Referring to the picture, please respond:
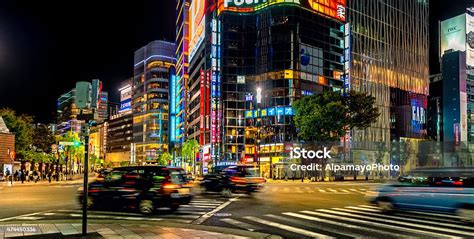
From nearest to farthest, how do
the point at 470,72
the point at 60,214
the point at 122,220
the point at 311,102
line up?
1. the point at 122,220
2. the point at 60,214
3. the point at 311,102
4. the point at 470,72

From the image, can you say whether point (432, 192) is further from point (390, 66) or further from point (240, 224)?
point (390, 66)

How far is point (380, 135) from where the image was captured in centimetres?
9112

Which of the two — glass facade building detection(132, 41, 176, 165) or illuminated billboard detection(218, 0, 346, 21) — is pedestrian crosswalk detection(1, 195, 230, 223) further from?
glass facade building detection(132, 41, 176, 165)

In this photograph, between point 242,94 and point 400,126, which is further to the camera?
point 400,126

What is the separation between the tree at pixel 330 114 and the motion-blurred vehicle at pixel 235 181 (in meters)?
31.5

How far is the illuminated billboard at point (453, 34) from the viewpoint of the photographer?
4710 inches

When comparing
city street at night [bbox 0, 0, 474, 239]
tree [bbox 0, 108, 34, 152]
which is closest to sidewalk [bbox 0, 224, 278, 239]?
city street at night [bbox 0, 0, 474, 239]

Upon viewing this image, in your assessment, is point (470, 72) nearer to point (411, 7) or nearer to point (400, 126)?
point (411, 7)

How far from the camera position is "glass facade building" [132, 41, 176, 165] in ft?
501

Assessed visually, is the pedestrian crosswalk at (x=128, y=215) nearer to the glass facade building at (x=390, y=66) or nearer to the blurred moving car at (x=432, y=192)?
the blurred moving car at (x=432, y=192)

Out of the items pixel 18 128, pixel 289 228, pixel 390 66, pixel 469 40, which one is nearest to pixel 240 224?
pixel 289 228

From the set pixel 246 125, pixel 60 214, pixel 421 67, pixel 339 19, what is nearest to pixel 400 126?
pixel 421 67

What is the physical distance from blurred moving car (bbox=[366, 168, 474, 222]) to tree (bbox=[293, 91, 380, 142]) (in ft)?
126

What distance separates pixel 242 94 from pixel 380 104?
1246 inches
